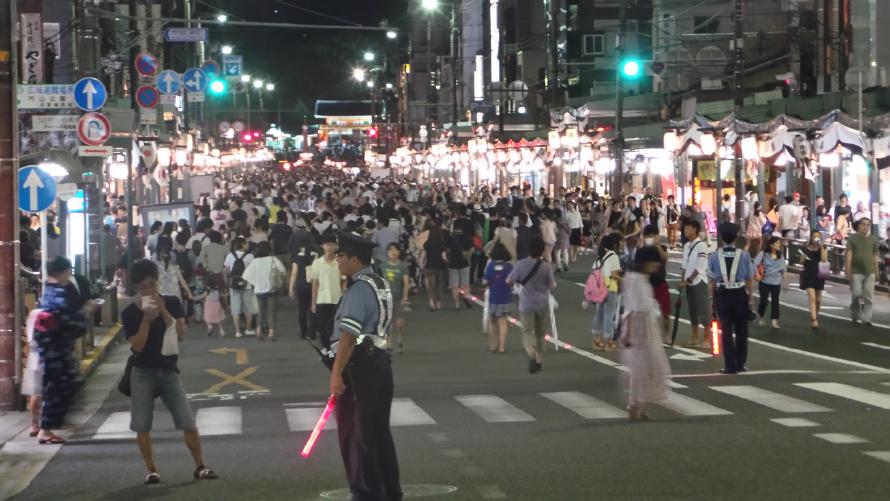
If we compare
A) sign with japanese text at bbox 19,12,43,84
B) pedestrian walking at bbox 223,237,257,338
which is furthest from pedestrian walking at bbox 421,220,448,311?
sign with japanese text at bbox 19,12,43,84

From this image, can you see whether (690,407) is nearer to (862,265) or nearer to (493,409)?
(493,409)

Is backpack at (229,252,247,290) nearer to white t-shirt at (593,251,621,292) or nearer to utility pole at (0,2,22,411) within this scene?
white t-shirt at (593,251,621,292)

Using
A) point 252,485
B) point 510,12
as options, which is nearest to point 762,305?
point 252,485

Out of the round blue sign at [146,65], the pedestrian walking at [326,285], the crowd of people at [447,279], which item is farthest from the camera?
the round blue sign at [146,65]

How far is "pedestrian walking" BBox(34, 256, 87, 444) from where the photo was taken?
12.4 m

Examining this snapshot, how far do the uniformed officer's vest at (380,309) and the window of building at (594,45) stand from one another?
7338 centimetres

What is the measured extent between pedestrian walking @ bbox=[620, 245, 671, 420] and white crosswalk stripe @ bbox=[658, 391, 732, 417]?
0.77 ft

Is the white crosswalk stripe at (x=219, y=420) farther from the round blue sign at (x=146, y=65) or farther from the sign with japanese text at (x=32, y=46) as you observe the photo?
the round blue sign at (x=146, y=65)

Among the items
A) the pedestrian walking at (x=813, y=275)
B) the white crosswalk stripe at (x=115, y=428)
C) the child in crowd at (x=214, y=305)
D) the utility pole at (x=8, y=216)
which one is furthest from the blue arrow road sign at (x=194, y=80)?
the white crosswalk stripe at (x=115, y=428)

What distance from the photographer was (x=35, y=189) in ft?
53.4

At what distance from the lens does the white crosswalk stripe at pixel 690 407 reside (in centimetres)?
1300

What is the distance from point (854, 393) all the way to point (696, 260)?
458 cm

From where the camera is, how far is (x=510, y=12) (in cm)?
9556

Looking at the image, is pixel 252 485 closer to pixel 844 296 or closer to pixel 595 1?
pixel 844 296
